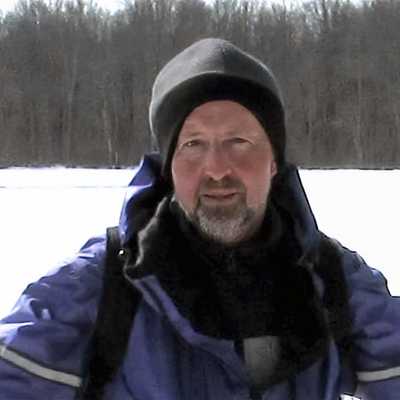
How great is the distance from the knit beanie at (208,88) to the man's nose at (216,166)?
87mm

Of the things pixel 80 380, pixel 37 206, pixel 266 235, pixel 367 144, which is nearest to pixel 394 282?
pixel 266 235

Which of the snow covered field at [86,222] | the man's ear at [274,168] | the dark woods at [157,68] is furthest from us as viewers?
the dark woods at [157,68]

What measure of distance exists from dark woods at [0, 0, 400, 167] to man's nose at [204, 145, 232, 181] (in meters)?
33.0

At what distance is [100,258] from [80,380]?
213 millimetres

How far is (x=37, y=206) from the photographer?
1260 cm

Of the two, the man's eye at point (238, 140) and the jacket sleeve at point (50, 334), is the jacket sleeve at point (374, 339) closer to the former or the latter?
the man's eye at point (238, 140)

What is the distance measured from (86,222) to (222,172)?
8.55 meters

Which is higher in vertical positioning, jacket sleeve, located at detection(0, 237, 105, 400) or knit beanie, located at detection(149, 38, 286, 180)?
knit beanie, located at detection(149, 38, 286, 180)

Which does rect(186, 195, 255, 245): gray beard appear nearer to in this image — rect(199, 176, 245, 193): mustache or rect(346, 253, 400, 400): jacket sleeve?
rect(199, 176, 245, 193): mustache

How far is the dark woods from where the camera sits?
35.1 metres

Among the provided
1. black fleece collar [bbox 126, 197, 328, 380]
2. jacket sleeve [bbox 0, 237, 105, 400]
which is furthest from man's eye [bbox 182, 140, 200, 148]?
jacket sleeve [bbox 0, 237, 105, 400]

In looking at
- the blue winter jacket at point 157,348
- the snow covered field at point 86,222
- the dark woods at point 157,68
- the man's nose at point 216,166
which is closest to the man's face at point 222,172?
the man's nose at point 216,166

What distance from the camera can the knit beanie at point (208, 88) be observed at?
5.27ft

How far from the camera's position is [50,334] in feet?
→ 4.53
